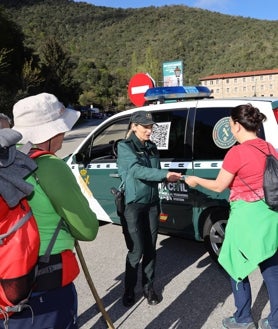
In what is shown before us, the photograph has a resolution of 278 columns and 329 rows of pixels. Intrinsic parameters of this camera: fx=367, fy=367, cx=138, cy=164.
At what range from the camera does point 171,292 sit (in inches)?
141

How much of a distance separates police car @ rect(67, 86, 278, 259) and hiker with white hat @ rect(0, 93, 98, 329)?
7.66 feet

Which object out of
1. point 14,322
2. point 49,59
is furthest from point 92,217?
point 49,59

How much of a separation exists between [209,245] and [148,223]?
941 millimetres

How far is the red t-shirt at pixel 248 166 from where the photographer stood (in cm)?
244

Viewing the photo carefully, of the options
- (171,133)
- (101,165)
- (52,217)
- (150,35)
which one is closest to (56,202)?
(52,217)

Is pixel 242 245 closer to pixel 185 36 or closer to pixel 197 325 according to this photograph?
pixel 197 325

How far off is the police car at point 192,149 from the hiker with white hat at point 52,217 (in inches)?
91.9

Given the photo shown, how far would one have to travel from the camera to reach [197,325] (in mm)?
3029

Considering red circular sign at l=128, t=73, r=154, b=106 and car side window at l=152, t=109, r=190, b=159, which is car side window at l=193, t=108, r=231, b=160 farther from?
red circular sign at l=128, t=73, r=154, b=106

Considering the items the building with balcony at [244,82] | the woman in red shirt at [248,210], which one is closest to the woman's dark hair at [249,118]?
the woman in red shirt at [248,210]

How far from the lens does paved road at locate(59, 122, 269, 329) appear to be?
313 centimetres

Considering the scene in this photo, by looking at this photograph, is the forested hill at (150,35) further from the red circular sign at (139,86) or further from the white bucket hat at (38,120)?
the white bucket hat at (38,120)

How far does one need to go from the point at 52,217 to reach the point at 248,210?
1449 mm

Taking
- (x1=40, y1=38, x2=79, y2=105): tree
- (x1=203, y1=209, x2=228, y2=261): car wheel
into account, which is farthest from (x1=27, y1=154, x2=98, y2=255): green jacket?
(x1=40, y1=38, x2=79, y2=105): tree
